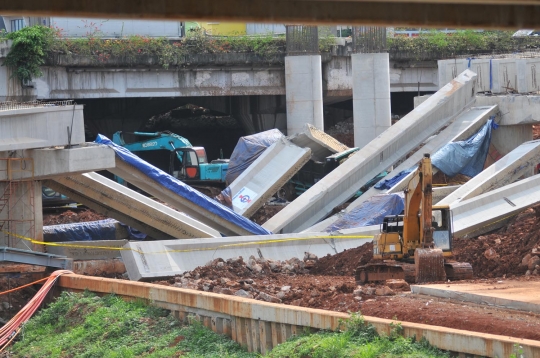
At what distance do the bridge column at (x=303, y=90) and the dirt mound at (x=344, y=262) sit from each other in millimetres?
11982

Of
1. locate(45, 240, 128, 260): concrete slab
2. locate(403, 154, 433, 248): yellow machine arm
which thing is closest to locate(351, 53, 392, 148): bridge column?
locate(45, 240, 128, 260): concrete slab

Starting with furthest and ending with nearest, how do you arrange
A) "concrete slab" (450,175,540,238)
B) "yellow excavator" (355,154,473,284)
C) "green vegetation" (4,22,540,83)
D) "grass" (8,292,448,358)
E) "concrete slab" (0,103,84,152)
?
"green vegetation" (4,22,540,83) < "concrete slab" (450,175,540,238) < "concrete slab" (0,103,84,152) < "yellow excavator" (355,154,473,284) < "grass" (8,292,448,358)

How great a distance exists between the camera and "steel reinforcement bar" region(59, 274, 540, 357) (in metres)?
10.5

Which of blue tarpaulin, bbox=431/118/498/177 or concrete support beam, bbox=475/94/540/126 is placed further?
concrete support beam, bbox=475/94/540/126

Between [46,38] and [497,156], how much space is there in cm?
1594

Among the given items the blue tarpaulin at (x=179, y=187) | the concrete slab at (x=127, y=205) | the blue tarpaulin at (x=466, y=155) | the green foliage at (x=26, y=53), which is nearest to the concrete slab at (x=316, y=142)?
the blue tarpaulin at (x=466, y=155)

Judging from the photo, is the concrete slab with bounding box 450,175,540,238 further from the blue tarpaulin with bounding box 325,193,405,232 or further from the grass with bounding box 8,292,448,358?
the grass with bounding box 8,292,448,358

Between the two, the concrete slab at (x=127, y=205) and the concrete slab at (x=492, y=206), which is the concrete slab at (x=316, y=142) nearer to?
the concrete slab at (x=127, y=205)

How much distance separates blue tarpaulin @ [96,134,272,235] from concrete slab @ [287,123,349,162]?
211 inches

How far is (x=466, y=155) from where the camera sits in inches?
1096

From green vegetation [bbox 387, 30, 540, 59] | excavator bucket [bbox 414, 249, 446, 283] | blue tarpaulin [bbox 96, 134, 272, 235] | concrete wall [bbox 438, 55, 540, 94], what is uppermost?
green vegetation [bbox 387, 30, 540, 59]

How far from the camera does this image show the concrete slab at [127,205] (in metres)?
23.4

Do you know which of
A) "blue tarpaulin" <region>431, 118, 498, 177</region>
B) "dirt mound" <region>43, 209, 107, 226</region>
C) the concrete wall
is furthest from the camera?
the concrete wall

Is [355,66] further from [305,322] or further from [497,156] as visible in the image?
[305,322]
